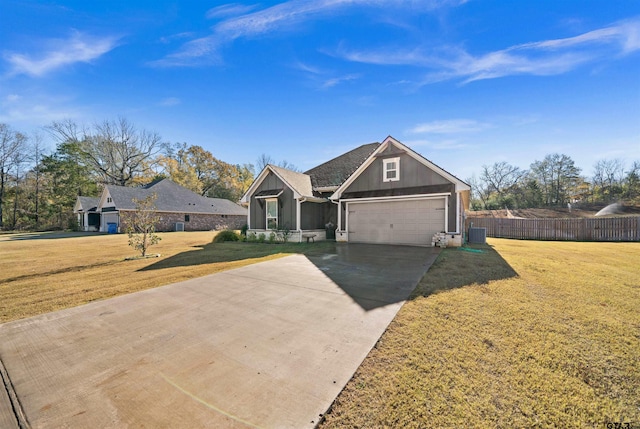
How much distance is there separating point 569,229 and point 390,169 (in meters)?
15.0

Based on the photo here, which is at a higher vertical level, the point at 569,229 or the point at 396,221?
the point at 396,221

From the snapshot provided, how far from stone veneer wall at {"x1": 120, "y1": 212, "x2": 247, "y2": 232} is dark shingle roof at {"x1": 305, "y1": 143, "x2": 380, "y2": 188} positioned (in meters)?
17.8

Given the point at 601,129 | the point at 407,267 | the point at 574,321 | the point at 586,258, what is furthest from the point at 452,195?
the point at 601,129

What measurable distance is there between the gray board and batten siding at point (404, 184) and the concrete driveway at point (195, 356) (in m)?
7.37

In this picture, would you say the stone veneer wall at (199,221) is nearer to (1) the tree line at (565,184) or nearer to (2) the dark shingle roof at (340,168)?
(2) the dark shingle roof at (340,168)

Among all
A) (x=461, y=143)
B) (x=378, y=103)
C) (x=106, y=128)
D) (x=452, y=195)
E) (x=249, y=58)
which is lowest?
(x=452, y=195)

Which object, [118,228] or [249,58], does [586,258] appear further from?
[118,228]

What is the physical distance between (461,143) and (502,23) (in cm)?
1025

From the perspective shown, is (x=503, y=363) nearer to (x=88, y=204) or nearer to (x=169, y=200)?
(x=169, y=200)

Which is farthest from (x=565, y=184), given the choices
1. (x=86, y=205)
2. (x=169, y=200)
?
(x=86, y=205)

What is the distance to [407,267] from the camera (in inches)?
292

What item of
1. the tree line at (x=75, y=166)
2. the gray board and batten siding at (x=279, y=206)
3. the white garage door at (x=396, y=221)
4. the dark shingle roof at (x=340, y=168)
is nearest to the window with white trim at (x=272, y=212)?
the gray board and batten siding at (x=279, y=206)

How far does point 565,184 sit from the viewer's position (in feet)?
126

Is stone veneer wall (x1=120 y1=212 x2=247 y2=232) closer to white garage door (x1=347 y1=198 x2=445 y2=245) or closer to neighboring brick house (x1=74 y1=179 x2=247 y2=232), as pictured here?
neighboring brick house (x1=74 y1=179 x2=247 y2=232)
